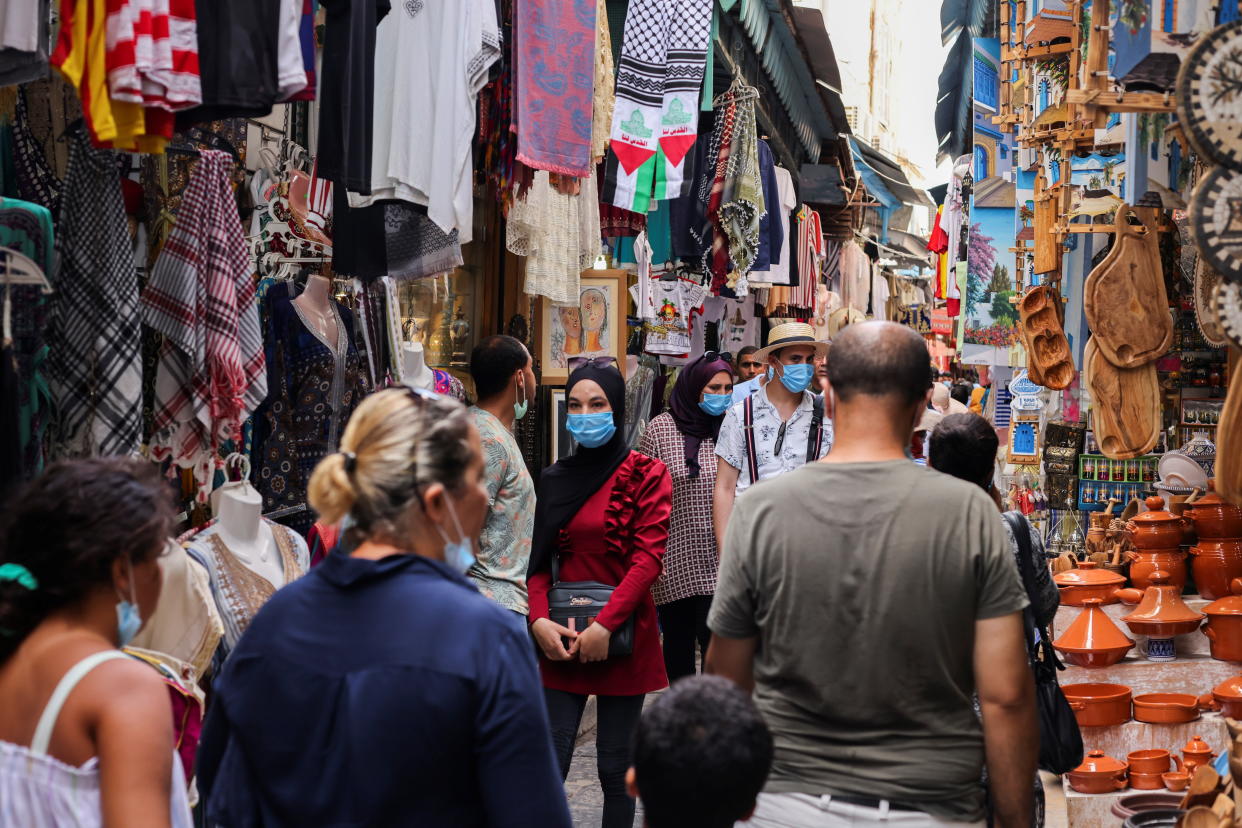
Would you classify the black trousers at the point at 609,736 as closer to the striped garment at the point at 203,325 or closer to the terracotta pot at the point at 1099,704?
the striped garment at the point at 203,325

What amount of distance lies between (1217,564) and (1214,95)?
9.74 feet

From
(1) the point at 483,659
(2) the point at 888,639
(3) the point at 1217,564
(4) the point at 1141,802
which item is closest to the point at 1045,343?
(3) the point at 1217,564

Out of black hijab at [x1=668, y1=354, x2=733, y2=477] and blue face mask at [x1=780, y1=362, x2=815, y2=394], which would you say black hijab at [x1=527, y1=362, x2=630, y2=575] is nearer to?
blue face mask at [x1=780, y1=362, x2=815, y2=394]

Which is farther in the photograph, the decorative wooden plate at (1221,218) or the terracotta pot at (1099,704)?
the terracotta pot at (1099,704)

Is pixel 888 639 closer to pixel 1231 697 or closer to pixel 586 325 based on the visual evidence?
pixel 1231 697

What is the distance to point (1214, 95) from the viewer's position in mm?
2797

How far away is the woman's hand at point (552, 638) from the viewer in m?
4.61

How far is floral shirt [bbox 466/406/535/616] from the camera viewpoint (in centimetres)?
464

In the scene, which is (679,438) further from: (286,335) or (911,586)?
(911,586)

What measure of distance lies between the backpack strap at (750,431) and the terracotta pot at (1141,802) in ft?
6.48

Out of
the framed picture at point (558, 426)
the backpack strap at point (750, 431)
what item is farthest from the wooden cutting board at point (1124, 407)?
the framed picture at point (558, 426)

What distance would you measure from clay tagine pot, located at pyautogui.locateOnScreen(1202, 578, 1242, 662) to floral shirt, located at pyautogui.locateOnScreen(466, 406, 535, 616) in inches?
103

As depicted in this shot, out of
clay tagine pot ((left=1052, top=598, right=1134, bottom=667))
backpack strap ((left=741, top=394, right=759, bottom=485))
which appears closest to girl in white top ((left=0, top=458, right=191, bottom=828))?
backpack strap ((left=741, top=394, right=759, bottom=485))

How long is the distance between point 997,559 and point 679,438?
3934mm
